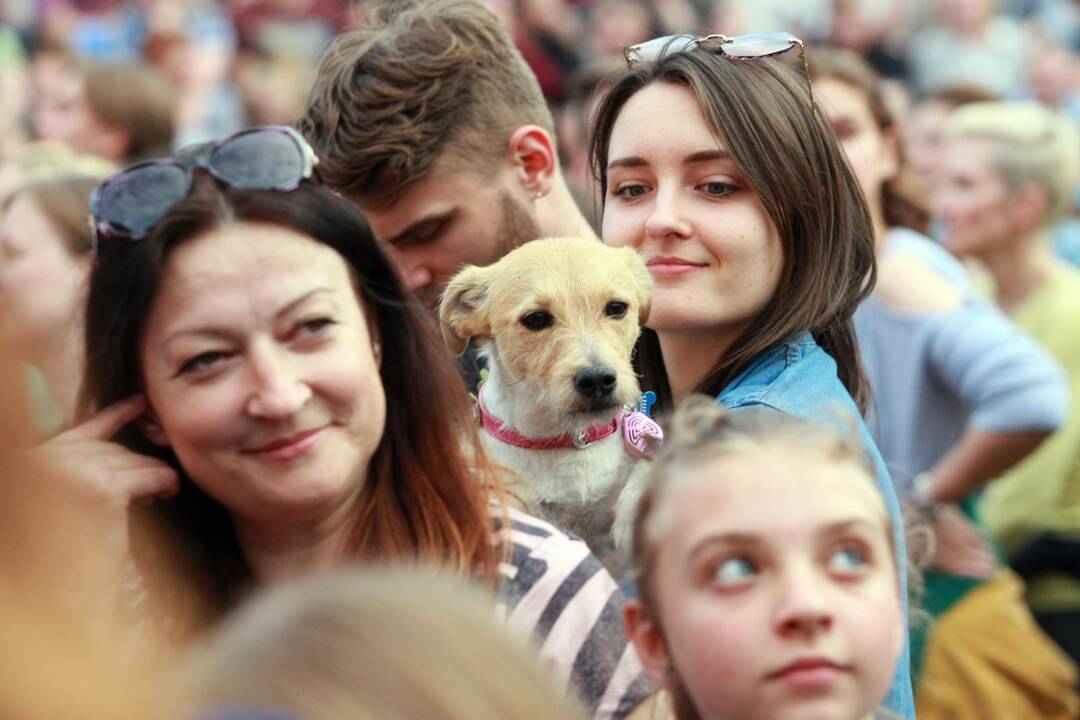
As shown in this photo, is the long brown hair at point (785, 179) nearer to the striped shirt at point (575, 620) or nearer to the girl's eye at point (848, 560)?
the striped shirt at point (575, 620)

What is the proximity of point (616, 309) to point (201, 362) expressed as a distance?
0.76 meters

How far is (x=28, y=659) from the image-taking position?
1309 mm

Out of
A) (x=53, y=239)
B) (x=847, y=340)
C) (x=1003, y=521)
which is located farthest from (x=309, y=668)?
(x=1003, y=521)

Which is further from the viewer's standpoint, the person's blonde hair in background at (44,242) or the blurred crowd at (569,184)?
the person's blonde hair in background at (44,242)

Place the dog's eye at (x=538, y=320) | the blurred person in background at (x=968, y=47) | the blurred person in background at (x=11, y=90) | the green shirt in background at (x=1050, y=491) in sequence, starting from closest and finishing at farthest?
the dog's eye at (x=538, y=320) < the green shirt in background at (x=1050, y=491) < the blurred person in background at (x=11, y=90) < the blurred person in background at (x=968, y=47)

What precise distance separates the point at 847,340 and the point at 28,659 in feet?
6.63

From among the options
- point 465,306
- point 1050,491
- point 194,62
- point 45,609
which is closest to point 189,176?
point 465,306

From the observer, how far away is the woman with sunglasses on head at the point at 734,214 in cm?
277

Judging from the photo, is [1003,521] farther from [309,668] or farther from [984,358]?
[309,668]

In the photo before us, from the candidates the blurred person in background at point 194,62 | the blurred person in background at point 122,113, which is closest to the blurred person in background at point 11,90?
the blurred person in background at point 194,62

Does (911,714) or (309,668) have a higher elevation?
(309,668)

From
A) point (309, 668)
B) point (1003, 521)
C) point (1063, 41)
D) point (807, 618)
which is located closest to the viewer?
point (309, 668)

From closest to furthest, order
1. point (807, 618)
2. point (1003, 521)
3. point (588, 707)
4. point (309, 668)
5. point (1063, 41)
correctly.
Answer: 1. point (309, 668)
2. point (807, 618)
3. point (588, 707)
4. point (1003, 521)
5. point (1063, 41)

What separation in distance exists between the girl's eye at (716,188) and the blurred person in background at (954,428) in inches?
87.2
